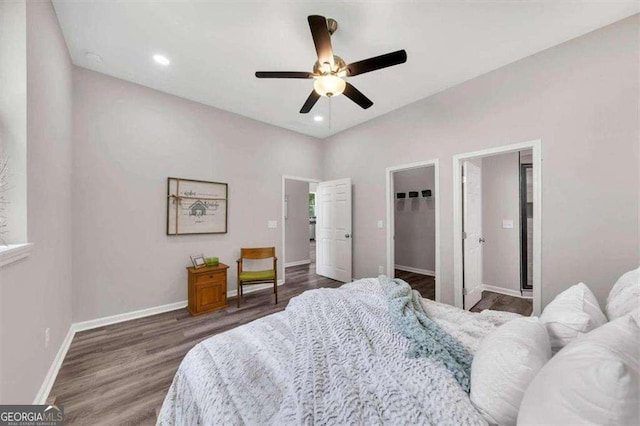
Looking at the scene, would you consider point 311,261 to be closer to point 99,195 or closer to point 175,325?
point 175,325

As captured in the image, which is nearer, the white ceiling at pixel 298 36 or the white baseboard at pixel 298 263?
the white ceiling at pixel 298 36

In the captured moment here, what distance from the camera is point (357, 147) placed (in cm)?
439

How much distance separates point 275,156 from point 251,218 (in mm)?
1223

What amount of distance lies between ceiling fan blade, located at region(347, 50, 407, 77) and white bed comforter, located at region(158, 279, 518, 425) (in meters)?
1.88

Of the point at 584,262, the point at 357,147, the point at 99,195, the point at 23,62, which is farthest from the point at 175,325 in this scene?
the point at 584,262

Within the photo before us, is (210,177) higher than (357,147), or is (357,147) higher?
(357,147)

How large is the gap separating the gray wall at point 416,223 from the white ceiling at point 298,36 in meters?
2.50

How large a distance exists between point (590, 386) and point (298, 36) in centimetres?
280

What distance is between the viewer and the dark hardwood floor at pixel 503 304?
320 centimetres

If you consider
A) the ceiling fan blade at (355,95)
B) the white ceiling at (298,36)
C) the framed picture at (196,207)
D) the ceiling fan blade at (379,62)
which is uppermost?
the white ceiling at (298,36)

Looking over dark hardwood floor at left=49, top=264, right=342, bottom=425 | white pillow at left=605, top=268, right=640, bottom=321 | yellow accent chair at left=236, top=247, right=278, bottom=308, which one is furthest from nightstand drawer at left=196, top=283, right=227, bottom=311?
white pillow at left=605, top=268, right=640, bottom=321

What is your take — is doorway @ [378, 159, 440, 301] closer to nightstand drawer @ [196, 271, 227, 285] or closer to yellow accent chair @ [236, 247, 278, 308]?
yellow accent chair @ [236, 247, 278, 308]

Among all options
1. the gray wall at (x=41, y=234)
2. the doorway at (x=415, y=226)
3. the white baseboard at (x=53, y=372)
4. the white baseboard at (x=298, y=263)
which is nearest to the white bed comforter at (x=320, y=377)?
the gray wall at (x=41, y=234)

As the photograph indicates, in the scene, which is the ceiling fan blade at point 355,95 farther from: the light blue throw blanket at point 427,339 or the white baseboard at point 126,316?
the white baseboard at point 126,316
